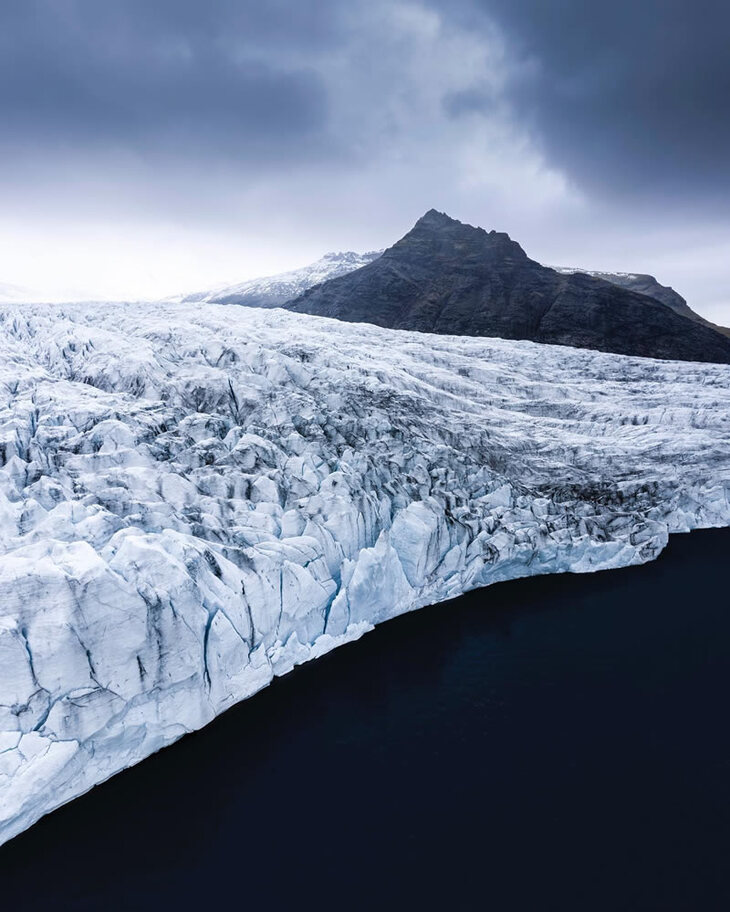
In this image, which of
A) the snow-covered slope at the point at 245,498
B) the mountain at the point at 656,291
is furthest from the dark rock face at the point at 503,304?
the mountain at the point at 656,291

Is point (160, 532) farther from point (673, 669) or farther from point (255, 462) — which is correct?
point (673, 669)

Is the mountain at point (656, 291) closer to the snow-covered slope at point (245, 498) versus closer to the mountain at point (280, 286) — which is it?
the mountain at point (280, 286)

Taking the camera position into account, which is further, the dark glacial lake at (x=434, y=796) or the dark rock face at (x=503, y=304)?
the dark rock face at (x=503, y=304)

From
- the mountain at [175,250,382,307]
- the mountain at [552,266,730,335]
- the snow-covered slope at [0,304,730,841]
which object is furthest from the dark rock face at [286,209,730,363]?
the mountain at [552,266,730,335]

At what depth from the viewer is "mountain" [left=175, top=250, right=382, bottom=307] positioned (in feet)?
378

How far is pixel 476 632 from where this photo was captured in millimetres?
23828

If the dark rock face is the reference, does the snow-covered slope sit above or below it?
below

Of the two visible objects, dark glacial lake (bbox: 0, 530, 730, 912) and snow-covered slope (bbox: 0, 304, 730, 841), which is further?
snow-covered slope (bbox: 0, 304, 730, 841)

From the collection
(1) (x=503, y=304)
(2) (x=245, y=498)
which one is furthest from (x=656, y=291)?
(2) (x=245, y=498)

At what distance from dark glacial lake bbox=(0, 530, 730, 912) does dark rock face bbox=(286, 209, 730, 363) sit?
5455 centimetres

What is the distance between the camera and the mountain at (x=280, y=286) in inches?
4532

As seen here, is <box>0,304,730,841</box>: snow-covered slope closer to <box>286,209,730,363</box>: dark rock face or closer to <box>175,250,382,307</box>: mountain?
<box>286,209,730,363</box>: dark rock face

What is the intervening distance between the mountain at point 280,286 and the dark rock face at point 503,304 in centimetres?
3255

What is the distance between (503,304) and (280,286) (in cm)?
6300
